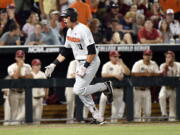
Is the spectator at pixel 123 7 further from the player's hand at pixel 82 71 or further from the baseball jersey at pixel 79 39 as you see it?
the player's hand at pixel 82 71

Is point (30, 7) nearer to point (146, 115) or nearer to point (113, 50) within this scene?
point (113, 50)

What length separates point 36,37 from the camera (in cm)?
1481

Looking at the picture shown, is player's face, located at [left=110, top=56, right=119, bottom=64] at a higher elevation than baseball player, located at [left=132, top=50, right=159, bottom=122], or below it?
higher

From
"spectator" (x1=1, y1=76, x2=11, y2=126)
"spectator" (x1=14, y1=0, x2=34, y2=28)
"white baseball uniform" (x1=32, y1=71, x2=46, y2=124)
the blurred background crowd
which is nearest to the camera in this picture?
"spectator" (x1=1, y1=76, x2=11, y2=126)

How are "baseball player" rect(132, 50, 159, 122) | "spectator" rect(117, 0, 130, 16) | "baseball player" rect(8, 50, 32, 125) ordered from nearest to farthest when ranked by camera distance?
"baseball player" rect(8, 50, 32, 125) → "baseball player" rect(132, 50, 159, 122) → "spectator" rect(117, 0, 130, 16)

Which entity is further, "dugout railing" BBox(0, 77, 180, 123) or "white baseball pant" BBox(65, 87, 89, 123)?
"white baseball pant" BBox(65, 87, 89, 123)

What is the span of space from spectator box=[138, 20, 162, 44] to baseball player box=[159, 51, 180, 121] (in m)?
0.75

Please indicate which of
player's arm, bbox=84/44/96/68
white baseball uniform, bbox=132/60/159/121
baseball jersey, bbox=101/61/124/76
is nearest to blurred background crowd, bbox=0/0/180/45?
white baseball uniform, bbox=132/60/159/121

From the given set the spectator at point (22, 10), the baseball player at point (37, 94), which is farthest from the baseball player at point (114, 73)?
the spectator at point (22, 10)

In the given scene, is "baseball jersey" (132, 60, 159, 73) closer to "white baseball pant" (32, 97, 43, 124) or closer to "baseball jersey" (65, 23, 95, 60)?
"white baseball pant" (32, 97, 43, 124)

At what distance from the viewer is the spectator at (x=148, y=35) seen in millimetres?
15414

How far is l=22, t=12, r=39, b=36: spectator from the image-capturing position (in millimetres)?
14836

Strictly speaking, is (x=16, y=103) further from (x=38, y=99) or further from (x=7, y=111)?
(x=38, y=99)

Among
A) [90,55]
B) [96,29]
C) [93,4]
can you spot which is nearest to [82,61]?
[90,55]
